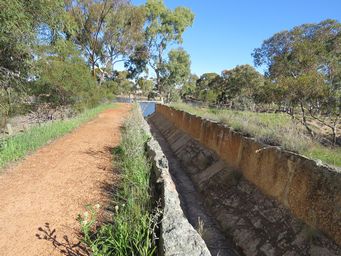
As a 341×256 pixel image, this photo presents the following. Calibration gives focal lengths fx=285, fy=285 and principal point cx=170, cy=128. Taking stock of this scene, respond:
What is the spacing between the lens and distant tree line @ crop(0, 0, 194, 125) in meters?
7.77

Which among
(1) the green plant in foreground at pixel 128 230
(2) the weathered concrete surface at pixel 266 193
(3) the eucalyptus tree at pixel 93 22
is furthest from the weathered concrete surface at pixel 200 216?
(3) the eucalyptus tree at pixel 93 22

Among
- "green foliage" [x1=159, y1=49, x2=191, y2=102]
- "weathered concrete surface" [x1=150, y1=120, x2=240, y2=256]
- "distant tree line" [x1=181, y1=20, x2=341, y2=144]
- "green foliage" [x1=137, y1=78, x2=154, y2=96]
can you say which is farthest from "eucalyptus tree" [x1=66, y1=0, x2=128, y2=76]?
"green foliage" [x1=137, y1=78, x2=154, y2=96]

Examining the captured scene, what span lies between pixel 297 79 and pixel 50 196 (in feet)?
46.6

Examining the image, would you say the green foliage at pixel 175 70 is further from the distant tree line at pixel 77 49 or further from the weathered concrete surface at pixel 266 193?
the weathered concrete surface at pixel 266 193

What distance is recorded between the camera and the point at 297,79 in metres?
15.5

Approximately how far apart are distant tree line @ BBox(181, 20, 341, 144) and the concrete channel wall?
4.02m

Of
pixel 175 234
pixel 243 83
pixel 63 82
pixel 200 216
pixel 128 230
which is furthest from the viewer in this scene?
pixel 243 83

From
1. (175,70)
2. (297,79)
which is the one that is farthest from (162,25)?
(297,79)

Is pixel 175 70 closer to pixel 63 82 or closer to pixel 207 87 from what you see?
pixel 63 82

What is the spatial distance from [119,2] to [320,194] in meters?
31.6

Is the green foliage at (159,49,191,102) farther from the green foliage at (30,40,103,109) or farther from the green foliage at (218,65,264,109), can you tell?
the green foliage at (30,40,103,109)

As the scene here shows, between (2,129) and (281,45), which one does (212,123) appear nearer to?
(2,129)

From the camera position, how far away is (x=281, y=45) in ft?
123

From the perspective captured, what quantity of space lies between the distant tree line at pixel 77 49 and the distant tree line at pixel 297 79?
8.29m
